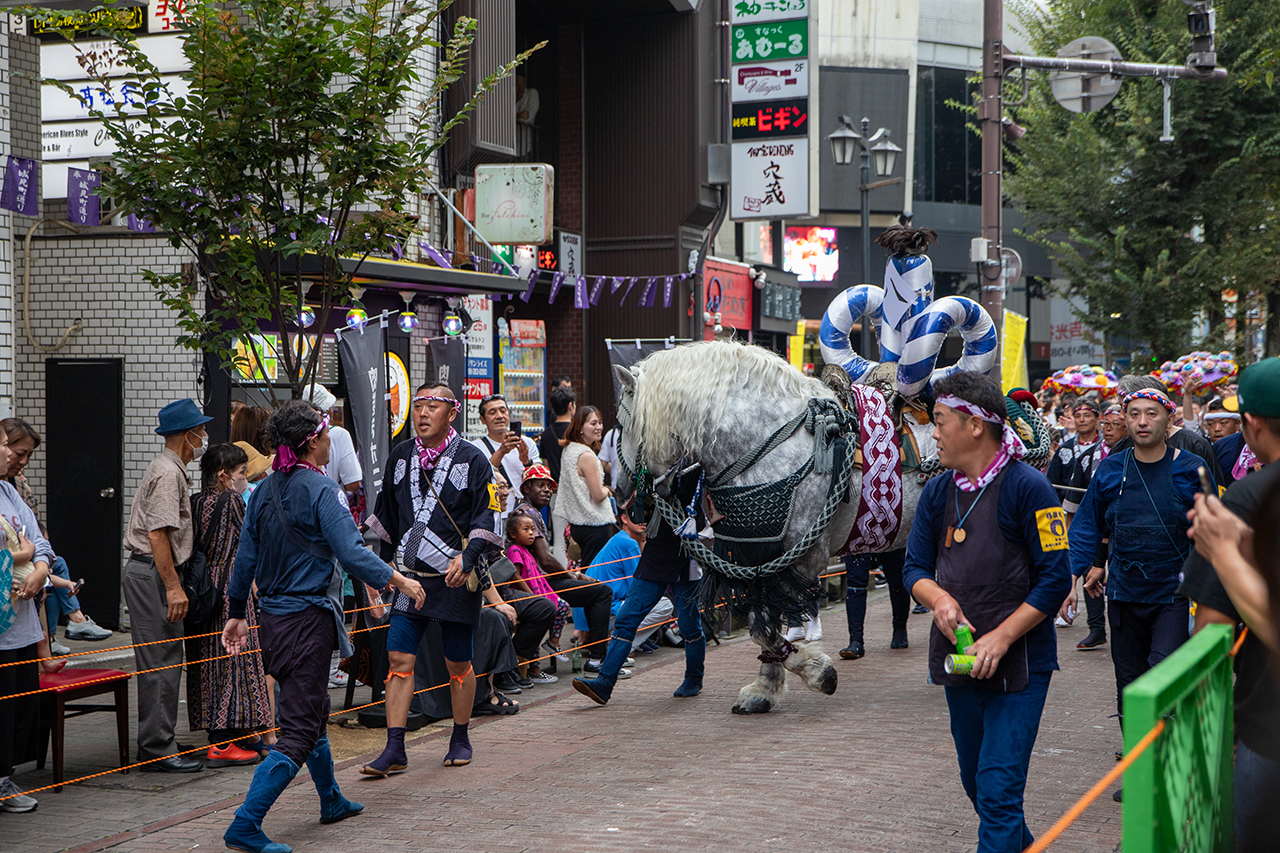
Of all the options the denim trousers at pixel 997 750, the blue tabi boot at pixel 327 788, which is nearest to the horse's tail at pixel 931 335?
the denim trousers at pixel 997 750

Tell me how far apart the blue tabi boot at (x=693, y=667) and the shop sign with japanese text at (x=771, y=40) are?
12.2m

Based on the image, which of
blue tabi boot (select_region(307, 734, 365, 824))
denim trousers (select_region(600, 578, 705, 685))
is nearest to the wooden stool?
blue tabi boot (select_region(307, 734, 365, 824))

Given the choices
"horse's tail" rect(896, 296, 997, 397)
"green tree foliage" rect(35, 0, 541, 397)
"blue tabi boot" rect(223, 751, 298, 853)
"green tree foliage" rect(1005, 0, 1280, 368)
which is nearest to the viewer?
"blue tabi boot" rect(223, 751, 298, 853)

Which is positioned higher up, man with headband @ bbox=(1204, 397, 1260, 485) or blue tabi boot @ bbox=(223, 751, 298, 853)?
man with headband @ bbox=(1204, 397, 1260, 485)

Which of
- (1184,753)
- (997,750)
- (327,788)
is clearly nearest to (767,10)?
(327,788)

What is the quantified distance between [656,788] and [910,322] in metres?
3.66

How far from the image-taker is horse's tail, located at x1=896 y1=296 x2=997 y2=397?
8023mm

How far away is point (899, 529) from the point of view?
27.1 ft

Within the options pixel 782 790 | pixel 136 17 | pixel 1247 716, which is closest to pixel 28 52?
pixel 136 17

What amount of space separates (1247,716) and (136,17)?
11123 millimetres

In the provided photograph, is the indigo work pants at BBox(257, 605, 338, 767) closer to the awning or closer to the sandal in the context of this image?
the sandal

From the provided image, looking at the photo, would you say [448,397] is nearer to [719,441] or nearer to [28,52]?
[719,441]

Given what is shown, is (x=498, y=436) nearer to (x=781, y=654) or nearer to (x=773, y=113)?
(x=781, y=654)

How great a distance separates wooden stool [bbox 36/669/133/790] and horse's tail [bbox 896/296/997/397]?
506cm
